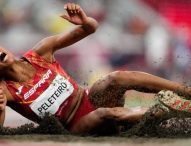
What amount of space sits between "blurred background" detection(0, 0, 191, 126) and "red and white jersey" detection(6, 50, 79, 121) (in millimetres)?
5089

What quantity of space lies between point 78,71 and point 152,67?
118 centimetres

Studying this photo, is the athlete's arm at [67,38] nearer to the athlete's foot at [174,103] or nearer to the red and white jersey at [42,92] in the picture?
the red and white jersey at [42,92]

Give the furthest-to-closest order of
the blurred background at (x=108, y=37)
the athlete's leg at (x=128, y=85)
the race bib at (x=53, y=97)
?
the blurred background at (x=108, y=37), the athlete's leg at (x=128, y=85), the race bib at (x=53, y=97)

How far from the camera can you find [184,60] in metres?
10.8

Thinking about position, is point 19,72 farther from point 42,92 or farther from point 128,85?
point 128,85

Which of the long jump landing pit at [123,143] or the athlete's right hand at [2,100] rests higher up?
the athlete's right hand at [2,100]

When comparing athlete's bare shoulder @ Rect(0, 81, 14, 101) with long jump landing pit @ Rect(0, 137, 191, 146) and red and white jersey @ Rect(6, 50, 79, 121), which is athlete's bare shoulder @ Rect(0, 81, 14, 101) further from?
long jump landing pit @ Rect(0, 137, 191, 146)

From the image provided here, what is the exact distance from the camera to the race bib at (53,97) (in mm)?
4426

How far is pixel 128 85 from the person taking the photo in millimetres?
4547

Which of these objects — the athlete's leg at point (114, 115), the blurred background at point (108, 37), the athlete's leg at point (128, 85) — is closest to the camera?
the athlete's leg at point (114, 115)

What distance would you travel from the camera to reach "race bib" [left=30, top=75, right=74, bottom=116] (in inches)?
174

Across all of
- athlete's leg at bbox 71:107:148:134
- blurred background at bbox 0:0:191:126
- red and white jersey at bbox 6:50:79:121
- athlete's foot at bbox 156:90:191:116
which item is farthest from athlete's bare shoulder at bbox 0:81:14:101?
blurred background at bbox 0:0:191:126

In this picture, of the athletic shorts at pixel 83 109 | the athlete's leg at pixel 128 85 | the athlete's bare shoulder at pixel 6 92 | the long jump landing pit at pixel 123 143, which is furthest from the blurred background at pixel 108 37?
the long jump landing pit at pixel 123 143

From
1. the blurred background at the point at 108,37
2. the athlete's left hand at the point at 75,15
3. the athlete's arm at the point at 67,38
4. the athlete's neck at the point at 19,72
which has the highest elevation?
the athlete's left hand at the point at 75,15
